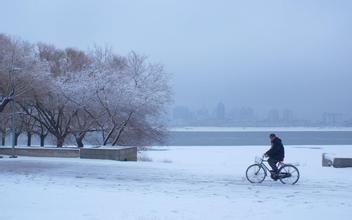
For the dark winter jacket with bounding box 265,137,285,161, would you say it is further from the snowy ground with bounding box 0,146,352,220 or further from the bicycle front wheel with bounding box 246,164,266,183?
the snowy ground with bounding box 0,146,352,220

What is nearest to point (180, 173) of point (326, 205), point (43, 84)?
point (326, 205)

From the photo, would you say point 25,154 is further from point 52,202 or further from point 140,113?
point 52,202

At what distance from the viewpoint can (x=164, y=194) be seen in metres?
14.7

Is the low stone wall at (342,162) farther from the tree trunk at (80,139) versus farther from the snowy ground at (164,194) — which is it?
the tree trunk at (80,139)

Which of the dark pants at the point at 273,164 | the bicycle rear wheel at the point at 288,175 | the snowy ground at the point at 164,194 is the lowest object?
the snowy ground at the point at 164,194

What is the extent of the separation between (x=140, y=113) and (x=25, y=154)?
13.1 m

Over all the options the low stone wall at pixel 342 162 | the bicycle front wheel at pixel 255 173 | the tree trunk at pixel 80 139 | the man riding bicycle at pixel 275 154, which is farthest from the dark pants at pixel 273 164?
the tree trunk at pixel 80 139

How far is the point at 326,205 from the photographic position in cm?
1312

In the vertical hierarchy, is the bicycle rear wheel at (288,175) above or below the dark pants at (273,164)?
below

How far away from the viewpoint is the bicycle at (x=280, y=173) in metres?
17.5

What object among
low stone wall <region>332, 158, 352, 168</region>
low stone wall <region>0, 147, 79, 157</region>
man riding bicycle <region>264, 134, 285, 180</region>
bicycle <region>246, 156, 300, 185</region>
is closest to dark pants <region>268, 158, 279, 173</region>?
man riding bicycle <region>264, 134, 285, 180</region>

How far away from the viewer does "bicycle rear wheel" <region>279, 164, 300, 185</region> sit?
17500mm

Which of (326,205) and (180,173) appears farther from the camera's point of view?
(180,173)

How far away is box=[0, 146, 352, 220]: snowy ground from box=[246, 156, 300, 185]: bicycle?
0.32 m
